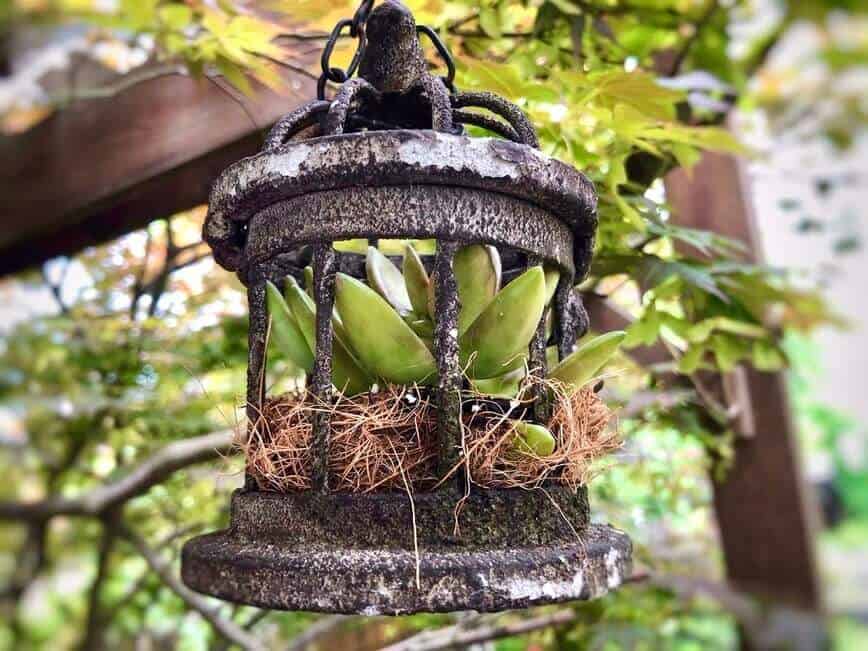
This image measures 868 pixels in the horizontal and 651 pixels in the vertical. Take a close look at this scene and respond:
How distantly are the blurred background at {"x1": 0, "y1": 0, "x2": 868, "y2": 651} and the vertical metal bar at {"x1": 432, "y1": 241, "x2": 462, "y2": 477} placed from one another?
0.60ft

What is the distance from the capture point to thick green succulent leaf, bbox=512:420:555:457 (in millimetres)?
463

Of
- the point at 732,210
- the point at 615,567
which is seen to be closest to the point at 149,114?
the point at 615,567

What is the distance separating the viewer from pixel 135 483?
3.34ft

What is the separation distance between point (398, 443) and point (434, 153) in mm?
186

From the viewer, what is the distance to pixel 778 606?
388 mm

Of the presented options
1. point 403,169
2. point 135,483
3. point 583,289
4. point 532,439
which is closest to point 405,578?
point 532,439

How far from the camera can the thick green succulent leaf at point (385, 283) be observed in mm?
586

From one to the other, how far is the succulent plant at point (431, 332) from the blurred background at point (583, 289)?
0.10 meters

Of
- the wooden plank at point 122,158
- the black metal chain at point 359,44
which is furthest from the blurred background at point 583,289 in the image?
the black metal chain at point 359,44

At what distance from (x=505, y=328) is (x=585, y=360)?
72 millimetres

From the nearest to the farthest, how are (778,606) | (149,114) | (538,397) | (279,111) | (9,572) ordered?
1. (778,606)
2. (538,397)
3. (279,111)
4. (149,114)
5. (9,572)

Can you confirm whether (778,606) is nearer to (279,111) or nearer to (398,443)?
(398,443)

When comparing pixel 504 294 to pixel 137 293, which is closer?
pixel 504 294

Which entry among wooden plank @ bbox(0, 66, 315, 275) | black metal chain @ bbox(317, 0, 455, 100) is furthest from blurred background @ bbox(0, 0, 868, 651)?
black metal chain @ bbox(317, 0, 455, 100)
